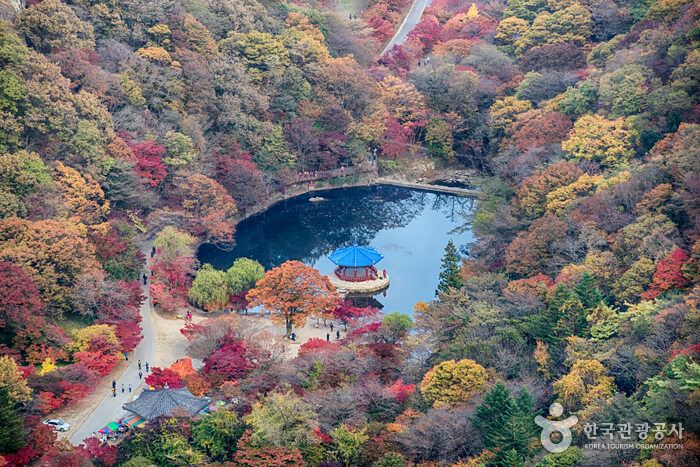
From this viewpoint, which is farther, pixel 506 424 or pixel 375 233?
pixel 375 233

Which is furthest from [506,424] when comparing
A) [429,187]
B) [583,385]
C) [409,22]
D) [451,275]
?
[409,22]

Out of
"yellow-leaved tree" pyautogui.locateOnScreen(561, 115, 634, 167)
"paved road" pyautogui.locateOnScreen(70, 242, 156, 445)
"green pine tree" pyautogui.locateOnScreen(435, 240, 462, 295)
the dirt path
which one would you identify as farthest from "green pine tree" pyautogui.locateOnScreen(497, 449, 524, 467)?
"yellow-leaved tree" pyautogui.locateOnScreen(561, 115, 634, 167)

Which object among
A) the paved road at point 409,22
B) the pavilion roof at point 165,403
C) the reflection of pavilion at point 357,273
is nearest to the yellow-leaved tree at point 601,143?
the reflection of pavilion at point 357,273

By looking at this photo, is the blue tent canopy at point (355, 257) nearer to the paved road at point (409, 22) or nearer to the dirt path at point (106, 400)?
the dirt path at point (106, 400)

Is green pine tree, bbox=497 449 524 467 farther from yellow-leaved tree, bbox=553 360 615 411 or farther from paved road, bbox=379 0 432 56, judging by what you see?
paved road, bbox=379 0 432 56

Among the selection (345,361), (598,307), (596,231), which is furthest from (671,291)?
(345,361)

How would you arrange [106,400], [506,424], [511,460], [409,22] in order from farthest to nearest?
[409,22] < [106,400] < [506,424] < [511,460]

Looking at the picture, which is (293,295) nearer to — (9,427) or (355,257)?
(355,257)
